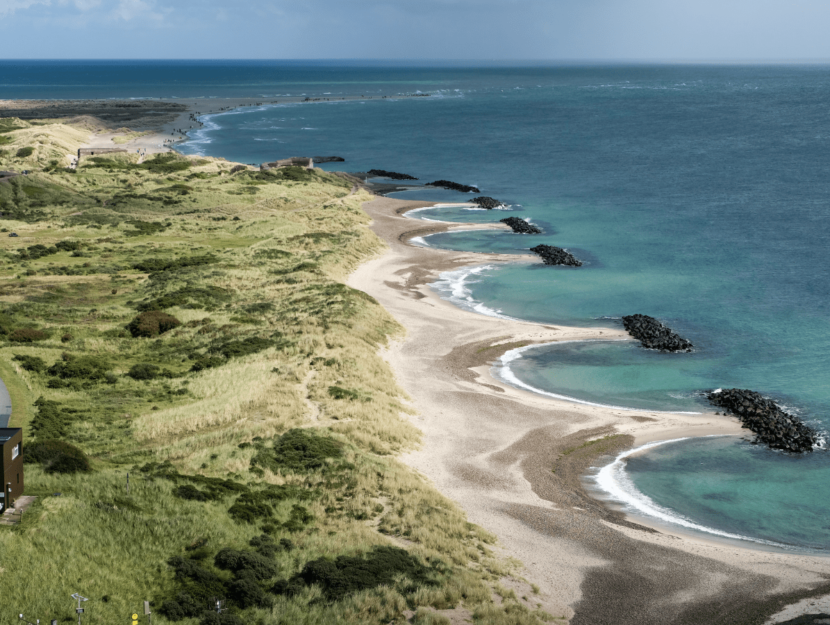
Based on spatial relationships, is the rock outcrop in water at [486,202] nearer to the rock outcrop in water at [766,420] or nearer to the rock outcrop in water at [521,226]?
the rock outcrop in water at [521,226]

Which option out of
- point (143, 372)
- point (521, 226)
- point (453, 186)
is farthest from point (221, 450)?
point (453, 186)

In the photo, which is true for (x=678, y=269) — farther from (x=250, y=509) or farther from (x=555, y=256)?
(x=250, y=509)

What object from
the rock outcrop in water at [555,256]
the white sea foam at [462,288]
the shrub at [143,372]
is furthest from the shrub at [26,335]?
the rock outcrop in water at [555,256]

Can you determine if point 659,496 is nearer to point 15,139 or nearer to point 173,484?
point 173,484

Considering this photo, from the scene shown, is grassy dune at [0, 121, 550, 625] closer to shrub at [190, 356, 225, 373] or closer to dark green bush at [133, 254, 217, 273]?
shrub at [190, 356, 225, 373]

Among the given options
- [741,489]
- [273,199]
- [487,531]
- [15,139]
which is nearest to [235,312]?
[487,531]

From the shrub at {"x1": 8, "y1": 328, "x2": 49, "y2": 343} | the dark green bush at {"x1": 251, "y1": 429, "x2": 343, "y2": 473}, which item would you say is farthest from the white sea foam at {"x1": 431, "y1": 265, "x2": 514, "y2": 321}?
the shrub at {"x1": 8, "y1": 328, "x2": 49, "y2": 343}
